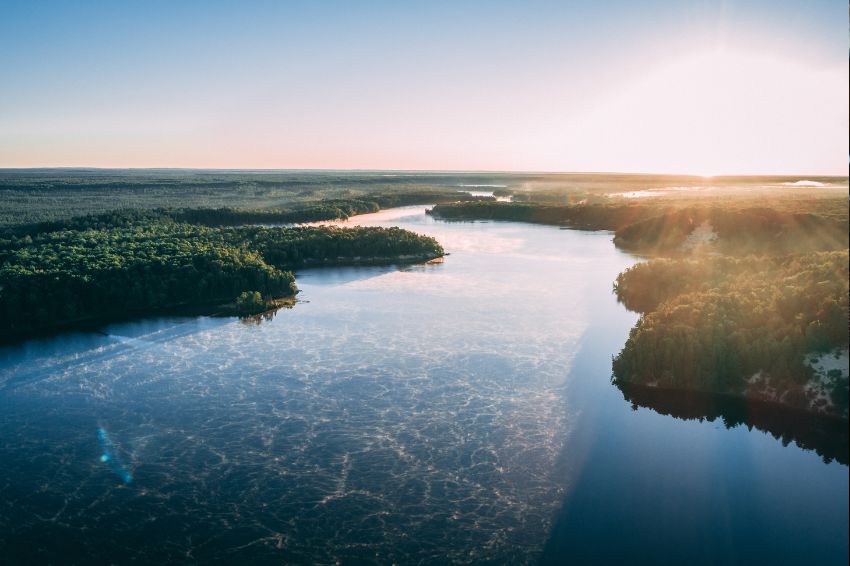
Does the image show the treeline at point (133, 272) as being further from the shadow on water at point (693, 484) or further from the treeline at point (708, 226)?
the treeline at point (708, 226)

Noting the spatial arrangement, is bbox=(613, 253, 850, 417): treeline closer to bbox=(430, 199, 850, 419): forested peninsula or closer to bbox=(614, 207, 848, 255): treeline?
bbox=(430, 199, 850, 419): forested peninsula

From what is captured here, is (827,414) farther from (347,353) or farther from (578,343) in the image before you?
(347,353)

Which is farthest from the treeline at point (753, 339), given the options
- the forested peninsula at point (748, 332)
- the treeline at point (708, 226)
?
the treeline at point (708, 226)

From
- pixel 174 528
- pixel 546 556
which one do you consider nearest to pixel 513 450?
pixel 546 556

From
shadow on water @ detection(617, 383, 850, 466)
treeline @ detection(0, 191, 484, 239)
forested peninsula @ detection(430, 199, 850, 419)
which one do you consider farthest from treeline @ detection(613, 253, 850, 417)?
treeline @ detection(0, 191, 484, 239)

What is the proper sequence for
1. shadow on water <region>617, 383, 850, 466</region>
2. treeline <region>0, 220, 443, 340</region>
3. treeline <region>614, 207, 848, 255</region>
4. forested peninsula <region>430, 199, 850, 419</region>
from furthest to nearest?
treeline <region>614, 207, 848, 255</region> < treeline <region>0, 220, 443, 340</region> < forested peninsula <region>430, 199, 850, 419</region> < shadow on water <region>617, 383, 850, 466</region>

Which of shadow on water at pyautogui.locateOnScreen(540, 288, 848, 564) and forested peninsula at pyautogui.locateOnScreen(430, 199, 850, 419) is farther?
forested peninsula at pyautogui.locateOnScreen(430, 199, 850, 419)

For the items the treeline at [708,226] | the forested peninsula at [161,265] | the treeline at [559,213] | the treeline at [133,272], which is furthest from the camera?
the treeline at [559,213]
